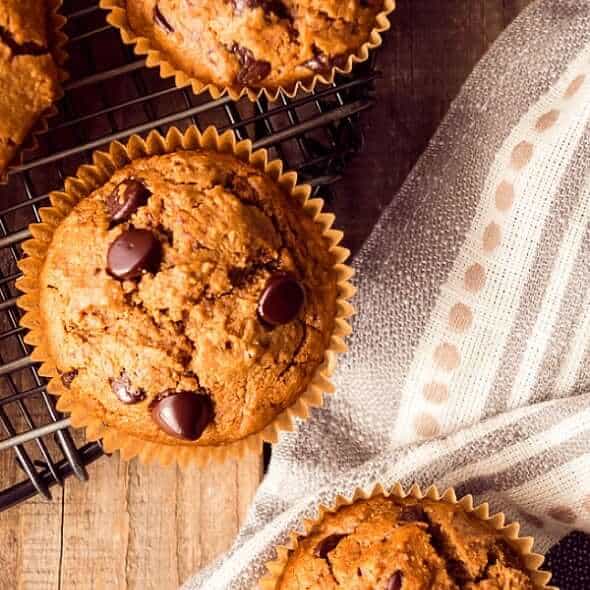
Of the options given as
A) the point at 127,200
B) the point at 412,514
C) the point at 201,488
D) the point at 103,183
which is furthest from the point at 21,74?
the point at 412,514

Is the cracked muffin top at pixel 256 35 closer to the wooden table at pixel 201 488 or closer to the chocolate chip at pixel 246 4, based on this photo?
the chocolate chip at pixel 246 4

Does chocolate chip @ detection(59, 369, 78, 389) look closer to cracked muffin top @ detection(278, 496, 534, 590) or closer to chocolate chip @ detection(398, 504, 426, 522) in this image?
cracked muffin top @ detection(278, 496, 534, 590)

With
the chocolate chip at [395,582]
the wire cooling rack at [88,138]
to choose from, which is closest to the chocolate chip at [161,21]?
the wire cooling rack at [88,138]

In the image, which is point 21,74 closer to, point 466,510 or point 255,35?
point 255,35

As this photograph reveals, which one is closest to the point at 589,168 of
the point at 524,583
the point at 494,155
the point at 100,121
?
the point at 494,155

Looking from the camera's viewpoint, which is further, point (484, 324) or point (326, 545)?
point (484, 324)

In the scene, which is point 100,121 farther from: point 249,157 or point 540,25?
point 540,25
